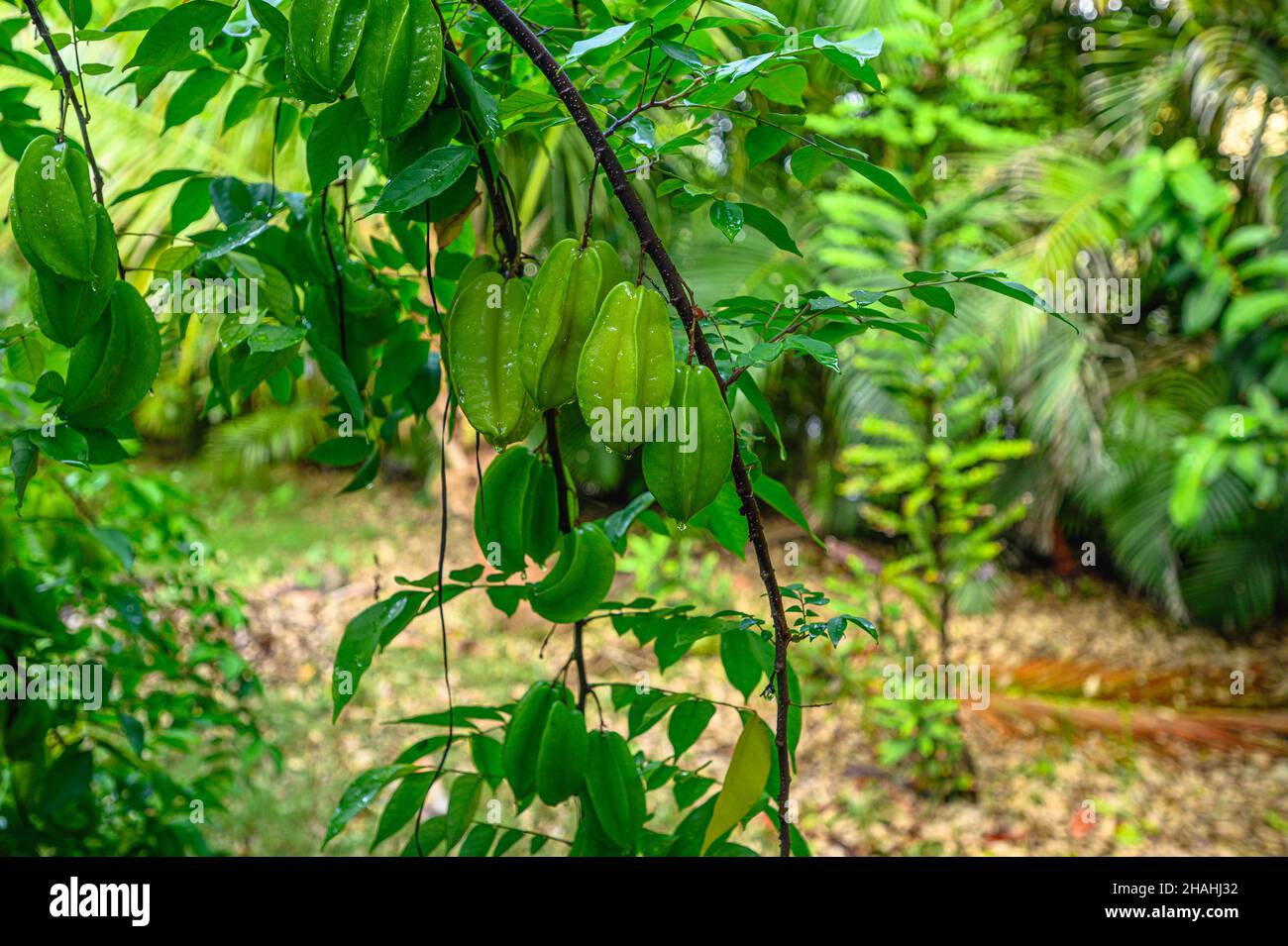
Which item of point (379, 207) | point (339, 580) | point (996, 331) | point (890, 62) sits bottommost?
point (339, 580)

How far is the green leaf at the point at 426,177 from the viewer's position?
1.34 feet

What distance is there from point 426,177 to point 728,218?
0.50ft

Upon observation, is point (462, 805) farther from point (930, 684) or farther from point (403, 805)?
point (930, 684)

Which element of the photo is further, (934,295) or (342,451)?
(342,451)

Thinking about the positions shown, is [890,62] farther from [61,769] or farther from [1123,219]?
[61,769]

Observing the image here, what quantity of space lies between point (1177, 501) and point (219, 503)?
12.6 feet

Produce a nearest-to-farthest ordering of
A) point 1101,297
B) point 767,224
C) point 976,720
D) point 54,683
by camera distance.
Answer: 1. point 767,224
2. point 54,683
3. point 976,720
4. point 1101,297

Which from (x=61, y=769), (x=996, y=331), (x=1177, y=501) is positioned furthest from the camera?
(x=996, y=331)

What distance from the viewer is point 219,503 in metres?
4.48

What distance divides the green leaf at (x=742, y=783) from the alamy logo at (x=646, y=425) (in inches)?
6.1

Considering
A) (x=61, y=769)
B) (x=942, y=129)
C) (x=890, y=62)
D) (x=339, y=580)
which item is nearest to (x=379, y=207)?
(x=61, y=769)

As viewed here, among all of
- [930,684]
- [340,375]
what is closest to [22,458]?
[340,375]

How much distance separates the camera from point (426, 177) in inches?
16.6
